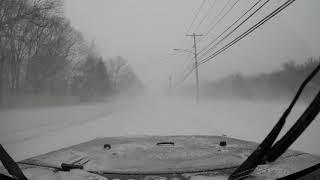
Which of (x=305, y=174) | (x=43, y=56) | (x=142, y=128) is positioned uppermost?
(x=43, y=56)

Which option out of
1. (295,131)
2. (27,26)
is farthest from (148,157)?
(27,26)

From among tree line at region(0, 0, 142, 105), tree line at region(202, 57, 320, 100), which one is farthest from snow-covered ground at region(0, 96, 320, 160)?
tree line at region(0, 0, 142, 105)

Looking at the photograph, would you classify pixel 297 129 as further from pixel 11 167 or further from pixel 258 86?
pixel 258 86

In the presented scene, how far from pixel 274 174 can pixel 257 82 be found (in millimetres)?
30546

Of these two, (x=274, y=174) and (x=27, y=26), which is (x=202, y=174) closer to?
(x=274, y=174)

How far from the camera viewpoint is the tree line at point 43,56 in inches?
1138

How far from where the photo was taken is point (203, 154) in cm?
298

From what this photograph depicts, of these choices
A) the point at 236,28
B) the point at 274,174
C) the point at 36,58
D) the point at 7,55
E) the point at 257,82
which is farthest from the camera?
the point at 36,58

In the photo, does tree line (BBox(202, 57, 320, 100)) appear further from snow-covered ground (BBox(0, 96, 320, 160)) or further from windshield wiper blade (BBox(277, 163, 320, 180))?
windshield wiper blade (BBox(277, 163, 320, 180))

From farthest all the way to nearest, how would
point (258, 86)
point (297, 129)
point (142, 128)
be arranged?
1. point (258, 86)
2. point (142, 128)
3. point (297, 129)

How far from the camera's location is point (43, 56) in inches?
1855

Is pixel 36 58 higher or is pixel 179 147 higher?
pixel 36 58

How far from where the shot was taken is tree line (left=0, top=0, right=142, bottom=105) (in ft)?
94.8

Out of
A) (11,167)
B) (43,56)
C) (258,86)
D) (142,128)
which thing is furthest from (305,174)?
(43,56)
